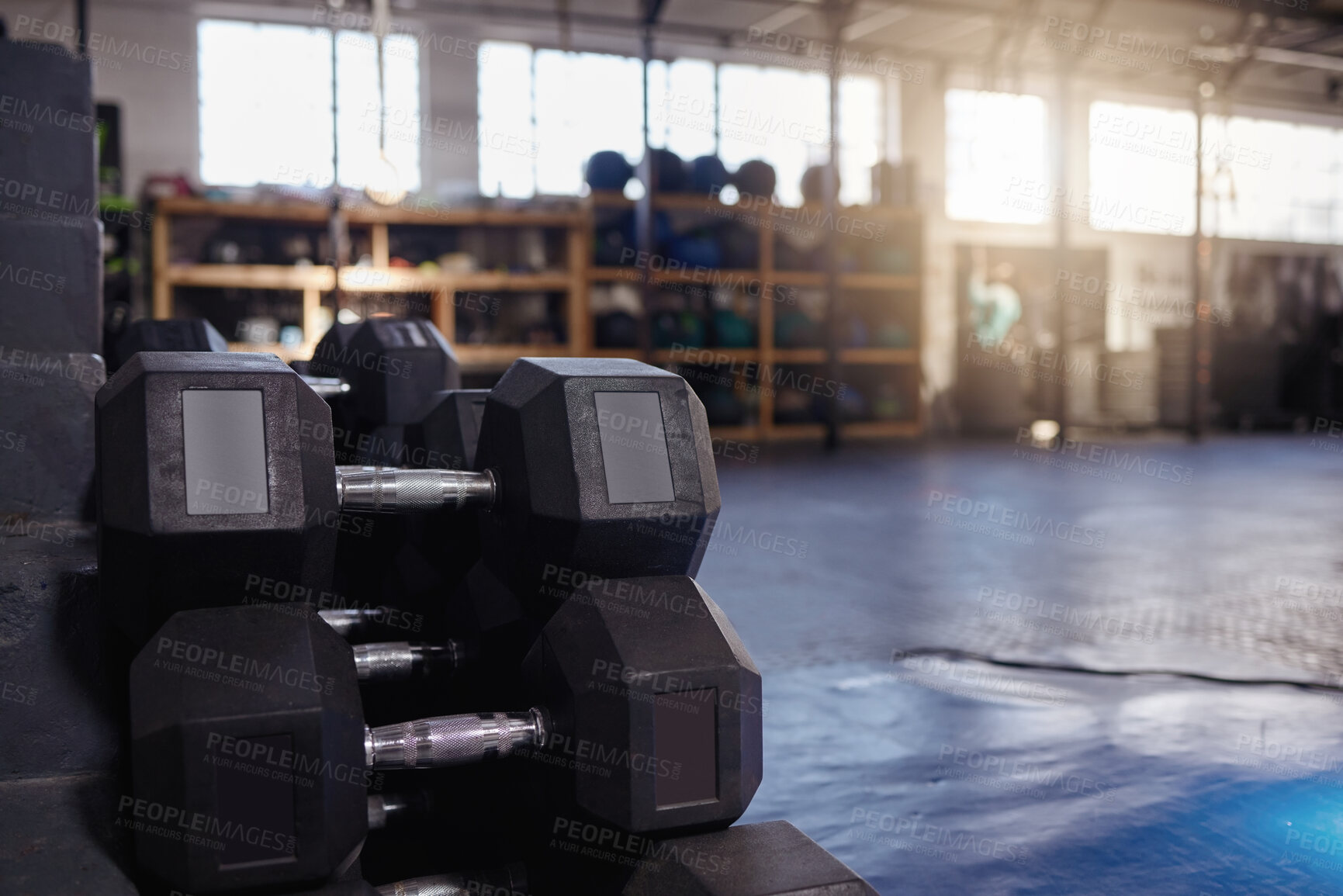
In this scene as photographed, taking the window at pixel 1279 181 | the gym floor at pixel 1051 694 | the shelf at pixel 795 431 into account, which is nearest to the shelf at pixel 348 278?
the shelf at pixel 795 431

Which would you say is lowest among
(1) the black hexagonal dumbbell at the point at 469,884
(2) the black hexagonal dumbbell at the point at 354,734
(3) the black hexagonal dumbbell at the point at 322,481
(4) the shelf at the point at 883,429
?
(4) the shelf at the point at 883,429

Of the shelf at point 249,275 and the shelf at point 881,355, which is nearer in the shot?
the shelf at point 249,275

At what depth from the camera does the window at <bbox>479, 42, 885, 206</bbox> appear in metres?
7.38

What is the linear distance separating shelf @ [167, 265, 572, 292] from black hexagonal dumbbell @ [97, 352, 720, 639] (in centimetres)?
557

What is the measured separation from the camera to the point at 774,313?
706 centimetres

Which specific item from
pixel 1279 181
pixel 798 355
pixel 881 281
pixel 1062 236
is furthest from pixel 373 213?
pixel 1279 181

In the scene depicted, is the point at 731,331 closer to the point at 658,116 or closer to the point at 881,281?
the point at 881,281

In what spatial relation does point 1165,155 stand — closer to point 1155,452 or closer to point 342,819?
point 1155,452

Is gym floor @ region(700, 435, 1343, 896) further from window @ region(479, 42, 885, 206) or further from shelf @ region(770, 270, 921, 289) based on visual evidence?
window @ region(479, 42, 885, 206)

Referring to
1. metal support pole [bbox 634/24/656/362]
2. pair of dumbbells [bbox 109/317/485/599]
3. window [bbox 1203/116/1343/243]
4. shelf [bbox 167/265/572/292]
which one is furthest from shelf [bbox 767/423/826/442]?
pair of dumbbells [bbox 109/317/485/599]

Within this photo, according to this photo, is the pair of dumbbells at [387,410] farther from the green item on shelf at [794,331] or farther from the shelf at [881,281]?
the shelf at [881,281]

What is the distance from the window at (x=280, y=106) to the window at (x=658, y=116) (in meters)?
0.80

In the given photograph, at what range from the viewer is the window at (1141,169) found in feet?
29.2

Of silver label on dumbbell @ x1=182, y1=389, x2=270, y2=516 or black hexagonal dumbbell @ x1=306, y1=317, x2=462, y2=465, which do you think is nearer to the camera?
silver label on dumbbell @ x1=182, y1=389, x2=270, y2=516
